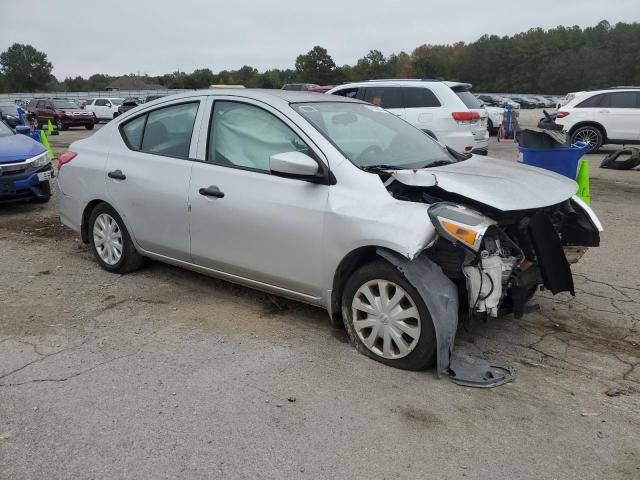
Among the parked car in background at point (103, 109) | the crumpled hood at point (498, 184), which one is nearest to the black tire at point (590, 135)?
the crumpled hood at point (498, 184)

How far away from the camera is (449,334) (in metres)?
3.41

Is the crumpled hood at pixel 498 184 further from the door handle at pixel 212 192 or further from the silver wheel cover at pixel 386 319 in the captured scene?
the door handle at pixel 212 192

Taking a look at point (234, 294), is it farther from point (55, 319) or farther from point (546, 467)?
point (546, 467)

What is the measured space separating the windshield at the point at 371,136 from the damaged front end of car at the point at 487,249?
392mm

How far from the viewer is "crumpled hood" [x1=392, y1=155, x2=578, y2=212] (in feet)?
11.3

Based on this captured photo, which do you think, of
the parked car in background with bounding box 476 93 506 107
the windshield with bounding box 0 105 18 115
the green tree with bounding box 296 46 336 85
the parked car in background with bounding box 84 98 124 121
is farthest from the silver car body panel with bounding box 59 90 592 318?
the green tree with bounding box 296 46 336 85

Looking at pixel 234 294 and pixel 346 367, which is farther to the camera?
→ pixel 234 294

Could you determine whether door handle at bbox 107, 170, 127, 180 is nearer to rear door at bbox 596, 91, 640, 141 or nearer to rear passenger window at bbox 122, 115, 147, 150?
rear passenger window at bbox 122, 115, 147, 150

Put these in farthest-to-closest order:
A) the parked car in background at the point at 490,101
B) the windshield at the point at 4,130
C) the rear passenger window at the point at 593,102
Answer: the parked car in background at the point at 490,101
the rear passenger window at the point at 593,102
the windshield at the point at 4,130

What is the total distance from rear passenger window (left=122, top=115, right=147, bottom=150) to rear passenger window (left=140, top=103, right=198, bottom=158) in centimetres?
7

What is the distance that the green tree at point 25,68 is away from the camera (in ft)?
324

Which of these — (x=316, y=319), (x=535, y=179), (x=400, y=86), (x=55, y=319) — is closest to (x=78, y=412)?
(x=55, y=319)

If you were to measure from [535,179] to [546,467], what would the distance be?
1.98 m

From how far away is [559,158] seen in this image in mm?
6285
